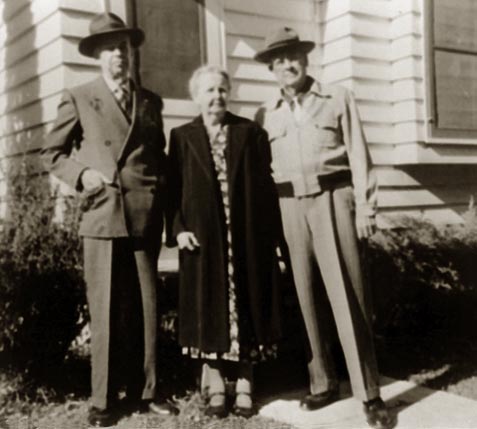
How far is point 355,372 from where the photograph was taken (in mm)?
3451

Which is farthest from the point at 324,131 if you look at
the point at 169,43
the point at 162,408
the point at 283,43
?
the point at 169,43

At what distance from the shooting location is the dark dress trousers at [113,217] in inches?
129

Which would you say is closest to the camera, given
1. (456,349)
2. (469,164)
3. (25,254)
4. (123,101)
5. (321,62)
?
(123,101)

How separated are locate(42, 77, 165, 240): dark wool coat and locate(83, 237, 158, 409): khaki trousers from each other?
0.34 feet

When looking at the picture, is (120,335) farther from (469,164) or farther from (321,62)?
(469,164)

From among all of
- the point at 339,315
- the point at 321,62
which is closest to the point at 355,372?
the point at 339,315

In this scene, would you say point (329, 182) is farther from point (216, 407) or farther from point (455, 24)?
point (455, 24)

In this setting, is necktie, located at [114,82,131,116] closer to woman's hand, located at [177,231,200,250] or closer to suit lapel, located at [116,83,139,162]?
suit lapel, located at [116,83,139,162]

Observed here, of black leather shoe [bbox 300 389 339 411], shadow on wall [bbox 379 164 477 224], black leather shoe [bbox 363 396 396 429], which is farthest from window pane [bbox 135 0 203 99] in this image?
black leather shoe [bbox 363 396 396 429]

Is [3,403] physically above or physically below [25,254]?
below

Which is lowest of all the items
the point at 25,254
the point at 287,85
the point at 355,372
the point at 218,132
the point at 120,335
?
the point at 355,372

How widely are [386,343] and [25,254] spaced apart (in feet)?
10.5

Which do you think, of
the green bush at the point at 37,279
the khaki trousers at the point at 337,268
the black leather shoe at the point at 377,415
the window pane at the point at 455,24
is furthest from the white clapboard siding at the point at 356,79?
the black leather shoe at the point at 377,415

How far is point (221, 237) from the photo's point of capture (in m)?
3.43
